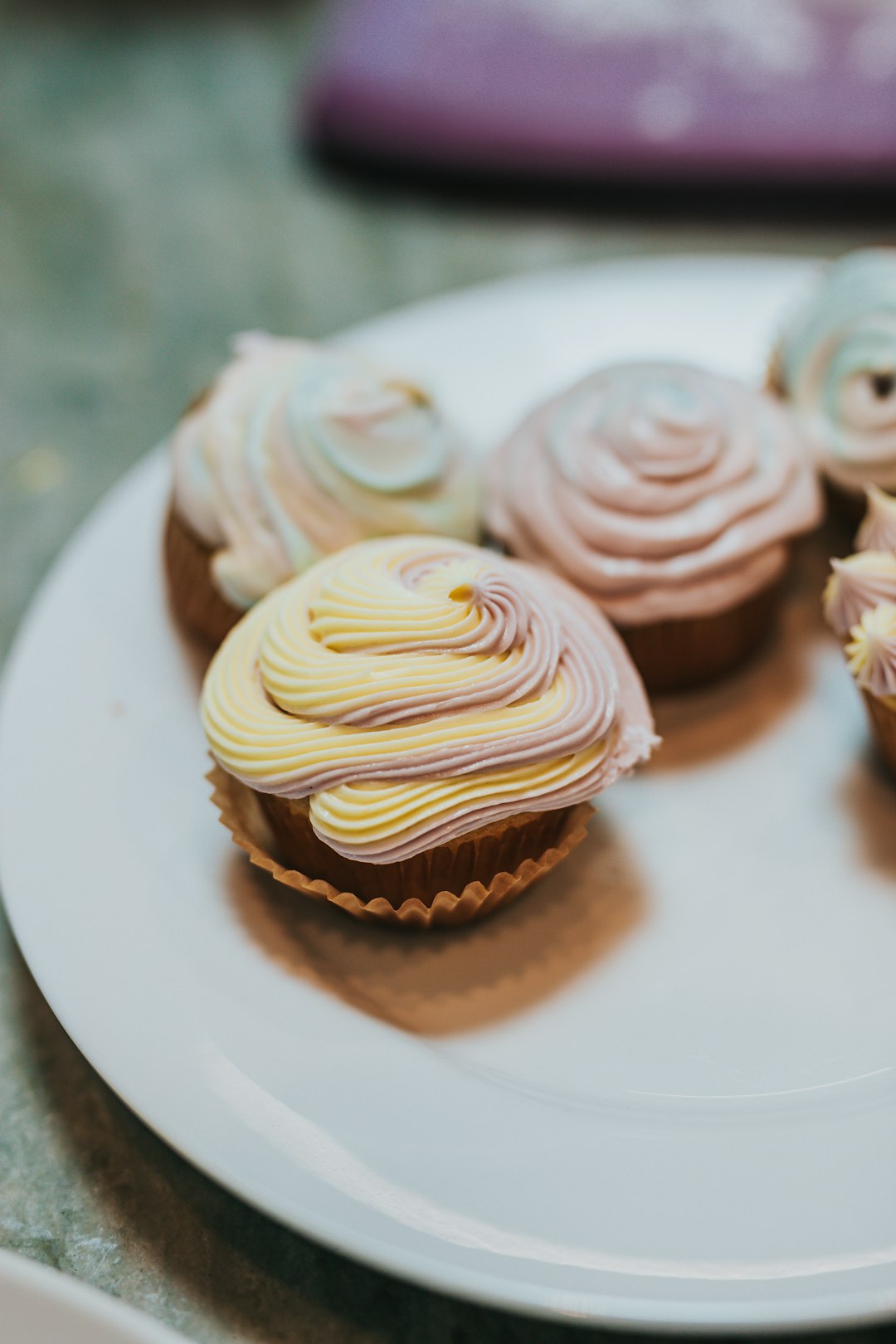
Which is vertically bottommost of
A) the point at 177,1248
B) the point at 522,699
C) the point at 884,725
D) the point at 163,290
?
the point at 177,1248

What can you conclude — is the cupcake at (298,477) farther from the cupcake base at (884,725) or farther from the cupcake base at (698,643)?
the cupcake base at (884,725)

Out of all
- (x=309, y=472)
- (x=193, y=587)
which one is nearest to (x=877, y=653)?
(x=309, y=472)

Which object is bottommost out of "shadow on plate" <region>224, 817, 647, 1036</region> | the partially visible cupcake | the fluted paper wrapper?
"shadow on plate" <region>224, 817, 647, 1036</region>

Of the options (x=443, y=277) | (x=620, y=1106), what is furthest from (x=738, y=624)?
(x=443, y=277)

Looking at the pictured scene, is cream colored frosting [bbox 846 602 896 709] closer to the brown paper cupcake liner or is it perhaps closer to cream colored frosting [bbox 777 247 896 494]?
cream colored frosting [bbox 777 247 896 494]

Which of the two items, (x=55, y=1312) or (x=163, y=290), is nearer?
(x=55, y=1312)

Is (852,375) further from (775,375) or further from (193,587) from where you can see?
(193,587)

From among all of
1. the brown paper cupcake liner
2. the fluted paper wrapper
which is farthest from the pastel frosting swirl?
the brown paper cupcake liner
